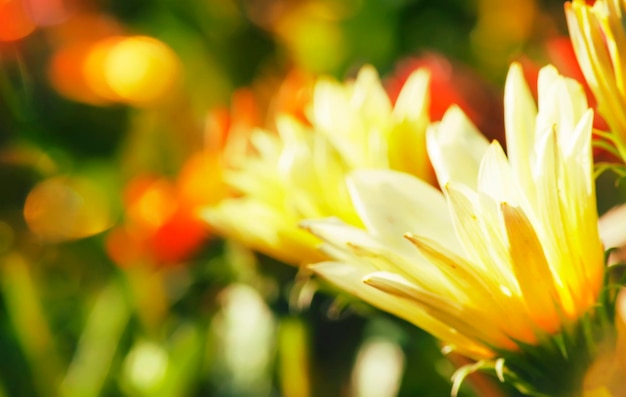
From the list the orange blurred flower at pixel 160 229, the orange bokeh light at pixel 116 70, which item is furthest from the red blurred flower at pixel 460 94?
the orange bokeh light at pixel 116 70

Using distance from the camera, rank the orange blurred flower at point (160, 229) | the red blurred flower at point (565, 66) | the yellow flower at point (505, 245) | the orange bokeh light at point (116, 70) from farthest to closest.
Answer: the orange bokeh light at point (116, 70) < the orange blurred flower at point (160, 229) < the red blurred flower at point (565, 66) < the yellow flower at point (505, 245)

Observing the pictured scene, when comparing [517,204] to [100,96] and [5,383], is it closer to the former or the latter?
[5,383]

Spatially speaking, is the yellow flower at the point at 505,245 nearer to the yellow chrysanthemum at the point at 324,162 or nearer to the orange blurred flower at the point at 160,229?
the yellow chrysanthemum at the point at 324,162

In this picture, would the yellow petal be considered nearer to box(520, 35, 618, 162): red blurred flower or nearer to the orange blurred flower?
box(520, 35, 618, 162): red blurred flower

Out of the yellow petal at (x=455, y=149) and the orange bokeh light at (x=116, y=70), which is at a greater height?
the yellow petal at (x=455, y=149)

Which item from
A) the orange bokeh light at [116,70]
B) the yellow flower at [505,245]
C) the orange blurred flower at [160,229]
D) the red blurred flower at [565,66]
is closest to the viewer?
the yellow flower at [505,245]

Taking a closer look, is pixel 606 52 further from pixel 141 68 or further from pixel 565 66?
pixel 141 68

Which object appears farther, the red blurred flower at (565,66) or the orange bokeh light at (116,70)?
the orange bokeh light at (116,70)
